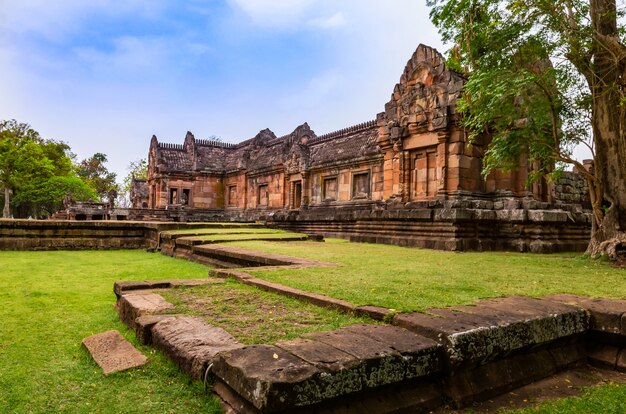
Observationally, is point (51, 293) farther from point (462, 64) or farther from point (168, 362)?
point (462, 64)

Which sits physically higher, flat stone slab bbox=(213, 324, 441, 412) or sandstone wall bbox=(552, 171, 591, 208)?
sandstone wall bbox=(552, 171, 591, 208)

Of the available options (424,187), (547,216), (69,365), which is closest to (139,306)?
(69,365)

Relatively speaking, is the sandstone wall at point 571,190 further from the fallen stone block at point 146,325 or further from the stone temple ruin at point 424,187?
the fallen stone block at point 146,325

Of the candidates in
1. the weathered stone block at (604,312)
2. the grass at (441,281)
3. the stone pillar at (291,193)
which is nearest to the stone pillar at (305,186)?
the stone pillar at (291,193)

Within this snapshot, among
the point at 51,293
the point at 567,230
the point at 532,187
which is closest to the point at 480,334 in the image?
the point at 51,293

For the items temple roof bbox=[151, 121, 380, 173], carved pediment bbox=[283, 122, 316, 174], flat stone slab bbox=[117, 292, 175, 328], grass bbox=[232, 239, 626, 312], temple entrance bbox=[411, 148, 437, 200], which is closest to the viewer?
flat stone slab bbox=[117, 292, 175, 328]

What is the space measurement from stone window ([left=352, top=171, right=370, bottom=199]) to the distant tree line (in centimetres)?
2327

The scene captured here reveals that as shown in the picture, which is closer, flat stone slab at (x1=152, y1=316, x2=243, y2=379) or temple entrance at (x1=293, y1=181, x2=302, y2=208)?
flat stone slab at (x1=152, y1=316, x2=243, y2=379)

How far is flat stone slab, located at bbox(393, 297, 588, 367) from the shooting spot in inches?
93.0

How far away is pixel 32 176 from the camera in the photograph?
37.9 m

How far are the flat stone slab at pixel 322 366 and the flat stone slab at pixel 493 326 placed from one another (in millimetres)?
129

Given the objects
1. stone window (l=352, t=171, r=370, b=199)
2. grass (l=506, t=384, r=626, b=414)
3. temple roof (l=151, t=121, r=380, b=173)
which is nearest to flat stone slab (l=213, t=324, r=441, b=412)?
grass (l=506, t=384, r=626, b=414)

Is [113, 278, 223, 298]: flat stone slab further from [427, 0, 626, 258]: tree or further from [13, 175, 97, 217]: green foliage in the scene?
[13, 175, 97, 217]: green foliage

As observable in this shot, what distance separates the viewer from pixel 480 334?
2.45 metres
